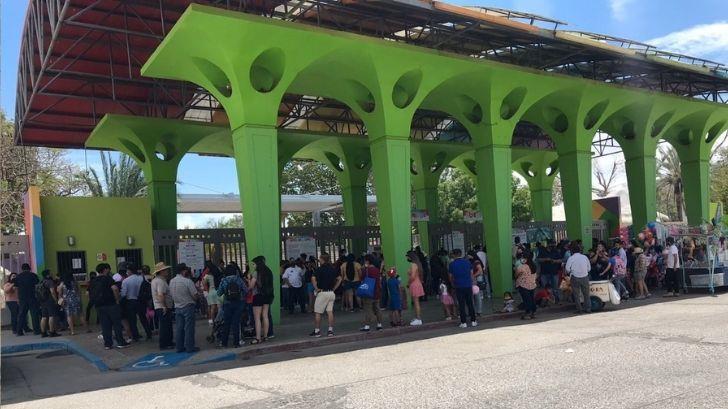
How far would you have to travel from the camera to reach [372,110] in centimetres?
1580

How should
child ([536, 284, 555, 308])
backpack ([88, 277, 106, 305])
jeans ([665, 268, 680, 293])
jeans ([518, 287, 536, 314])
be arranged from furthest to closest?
jeans ([665, 268, 680, 293]), child ([536, 284, 555, 308]), jeans ([518, 287, 536, 314]), backpack ([88, 277, 106, 305])

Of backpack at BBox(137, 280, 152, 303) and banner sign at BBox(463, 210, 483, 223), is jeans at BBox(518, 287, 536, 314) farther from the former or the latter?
banner sign at BBox(463, 210, 483, 223)

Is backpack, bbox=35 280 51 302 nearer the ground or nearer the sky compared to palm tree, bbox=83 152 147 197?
nearer the ground

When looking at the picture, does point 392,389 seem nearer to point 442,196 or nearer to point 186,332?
point 186,332

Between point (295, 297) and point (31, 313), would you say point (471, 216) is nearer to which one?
point (295, 297)

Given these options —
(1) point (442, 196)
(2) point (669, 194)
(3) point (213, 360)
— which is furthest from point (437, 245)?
(2) point (669, 194)

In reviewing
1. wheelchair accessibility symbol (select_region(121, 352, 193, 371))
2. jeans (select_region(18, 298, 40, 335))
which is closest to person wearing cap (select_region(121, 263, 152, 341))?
wheelchair accessibility symbol (select_region(121, 352, 193, 371))

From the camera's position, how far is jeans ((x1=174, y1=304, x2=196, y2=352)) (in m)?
9.98

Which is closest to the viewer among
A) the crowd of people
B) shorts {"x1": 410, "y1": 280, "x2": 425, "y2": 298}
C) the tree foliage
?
the crowd of people

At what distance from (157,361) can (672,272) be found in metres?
12.5

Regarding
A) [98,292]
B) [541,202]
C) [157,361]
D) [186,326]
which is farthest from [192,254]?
[541,202]

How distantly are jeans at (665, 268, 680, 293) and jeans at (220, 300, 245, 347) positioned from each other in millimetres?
11010

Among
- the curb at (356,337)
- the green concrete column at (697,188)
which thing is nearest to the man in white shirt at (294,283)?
the curb at (356,337)

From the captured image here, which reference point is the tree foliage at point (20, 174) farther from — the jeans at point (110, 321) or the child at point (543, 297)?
the child at point (543, 297)
